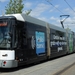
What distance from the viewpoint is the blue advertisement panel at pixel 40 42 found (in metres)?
18.5

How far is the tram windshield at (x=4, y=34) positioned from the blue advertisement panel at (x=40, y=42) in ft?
13.4

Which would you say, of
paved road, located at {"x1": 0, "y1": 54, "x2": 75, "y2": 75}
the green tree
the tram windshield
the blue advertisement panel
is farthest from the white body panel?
the green tree

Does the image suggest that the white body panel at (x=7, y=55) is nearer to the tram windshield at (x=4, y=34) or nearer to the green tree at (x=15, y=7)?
the tram windshield at (x=4, y=34)

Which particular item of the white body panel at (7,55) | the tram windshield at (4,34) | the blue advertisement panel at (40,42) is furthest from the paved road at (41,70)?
the tram windshield at (4,34)

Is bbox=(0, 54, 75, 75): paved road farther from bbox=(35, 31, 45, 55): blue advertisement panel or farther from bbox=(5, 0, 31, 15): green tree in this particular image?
bbox=(5, 0, 31, 15): green tree

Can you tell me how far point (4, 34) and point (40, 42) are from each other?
5.38m

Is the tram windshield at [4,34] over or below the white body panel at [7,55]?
over

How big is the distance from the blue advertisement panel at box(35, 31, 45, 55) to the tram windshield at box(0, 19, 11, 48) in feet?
13.4

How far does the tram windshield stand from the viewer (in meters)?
14.4

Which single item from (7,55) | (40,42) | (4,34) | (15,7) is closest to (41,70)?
(7,55)

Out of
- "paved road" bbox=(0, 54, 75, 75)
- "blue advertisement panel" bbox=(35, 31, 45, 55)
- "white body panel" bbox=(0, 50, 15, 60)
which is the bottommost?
"paved road" bbox=(0, 54, 75, 75)

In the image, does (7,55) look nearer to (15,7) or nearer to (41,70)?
(41,70)

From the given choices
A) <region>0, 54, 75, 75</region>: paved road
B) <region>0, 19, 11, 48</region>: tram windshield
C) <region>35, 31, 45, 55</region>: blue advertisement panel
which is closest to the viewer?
<region>0, 54, 75, 75</region>: paved road

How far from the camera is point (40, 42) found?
19422mm
